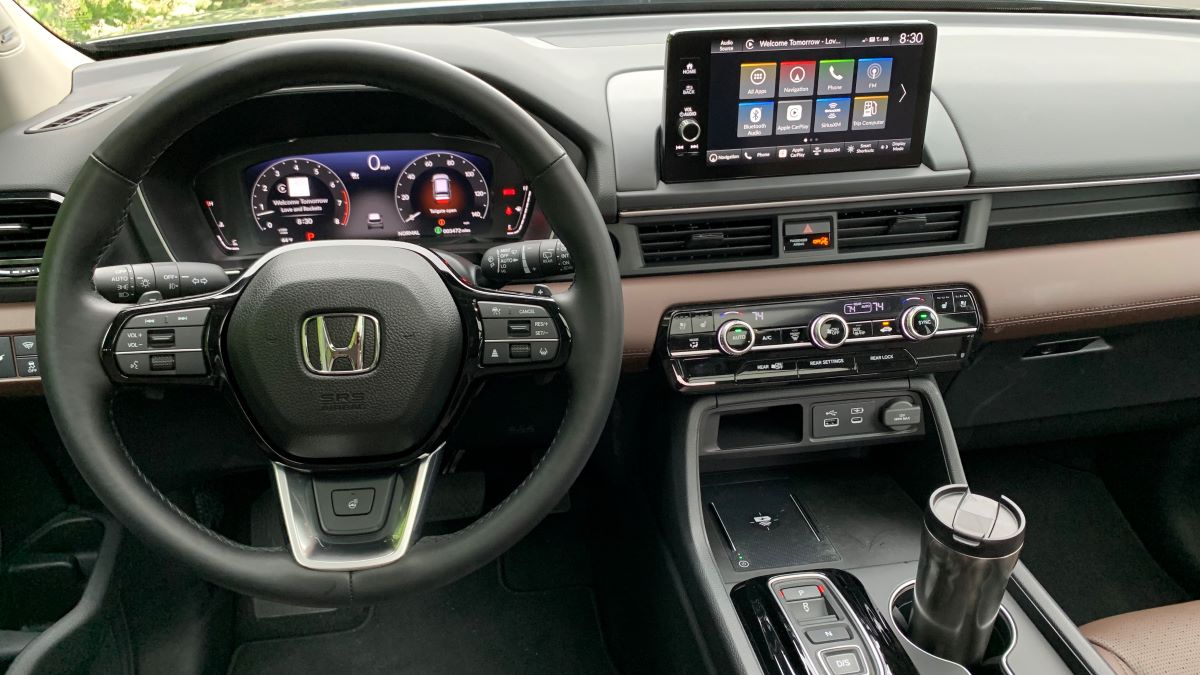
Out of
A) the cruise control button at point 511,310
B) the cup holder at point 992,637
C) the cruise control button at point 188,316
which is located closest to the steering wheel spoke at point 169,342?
the cruise control button at point 188,316

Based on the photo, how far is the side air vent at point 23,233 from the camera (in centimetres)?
128

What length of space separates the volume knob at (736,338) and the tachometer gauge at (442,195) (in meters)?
0.43

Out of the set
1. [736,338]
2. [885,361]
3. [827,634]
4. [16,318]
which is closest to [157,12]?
[16,318]

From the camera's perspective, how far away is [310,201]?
4.63ft

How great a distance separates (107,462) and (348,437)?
261 millimetres

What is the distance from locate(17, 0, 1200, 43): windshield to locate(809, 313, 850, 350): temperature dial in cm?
89

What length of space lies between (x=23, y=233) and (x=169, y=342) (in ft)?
1.54

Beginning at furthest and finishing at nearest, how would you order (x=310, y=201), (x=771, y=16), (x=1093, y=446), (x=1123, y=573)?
(x=1093, y=446) → (x=1123, y=573) → (x=771, y=16) → (x=310, y=201)

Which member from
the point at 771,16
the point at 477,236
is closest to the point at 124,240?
the point at 477,236

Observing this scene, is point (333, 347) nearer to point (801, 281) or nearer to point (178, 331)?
point (178, 331)

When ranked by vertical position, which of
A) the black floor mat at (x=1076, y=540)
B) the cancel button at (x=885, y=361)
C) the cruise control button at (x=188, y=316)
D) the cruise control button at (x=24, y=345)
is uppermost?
the cruise control button at (x=188, y=316)

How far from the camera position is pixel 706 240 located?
4.60 ft

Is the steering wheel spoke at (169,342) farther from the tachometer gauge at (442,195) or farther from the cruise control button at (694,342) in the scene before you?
the cruise control button at (694,342)

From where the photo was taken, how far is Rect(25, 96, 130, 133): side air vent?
4.43 feet
